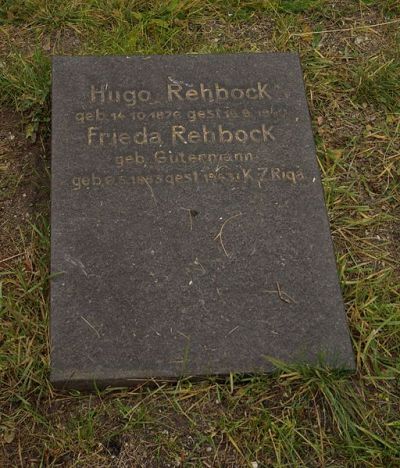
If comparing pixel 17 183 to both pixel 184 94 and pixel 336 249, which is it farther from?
pixel 336 249

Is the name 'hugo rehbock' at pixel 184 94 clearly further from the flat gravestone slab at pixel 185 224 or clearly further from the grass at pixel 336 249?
the grass at pixel 336 249

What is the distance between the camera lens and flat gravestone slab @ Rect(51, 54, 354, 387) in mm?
2002

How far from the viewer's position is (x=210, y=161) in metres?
2.28

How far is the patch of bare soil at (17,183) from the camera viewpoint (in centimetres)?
234

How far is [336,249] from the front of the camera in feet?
7.68

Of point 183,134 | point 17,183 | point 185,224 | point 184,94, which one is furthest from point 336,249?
point 17,183

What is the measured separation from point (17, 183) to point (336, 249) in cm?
121

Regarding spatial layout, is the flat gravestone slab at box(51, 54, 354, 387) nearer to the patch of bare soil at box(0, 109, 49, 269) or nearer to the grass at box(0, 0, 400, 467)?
the grass at box(0, 0, 400, 467)

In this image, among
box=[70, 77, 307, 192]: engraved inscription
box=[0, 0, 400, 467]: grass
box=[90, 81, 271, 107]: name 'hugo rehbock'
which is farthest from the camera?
box=[90, 81, 271, 107]: name 'hugo rehbock'

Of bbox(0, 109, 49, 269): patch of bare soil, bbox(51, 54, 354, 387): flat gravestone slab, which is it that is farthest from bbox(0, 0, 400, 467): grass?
bbox(51, 54, 354, 387): flat gravestone slab

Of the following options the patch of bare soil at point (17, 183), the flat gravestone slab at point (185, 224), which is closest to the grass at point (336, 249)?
the patch of bare soil at point (17, 183)

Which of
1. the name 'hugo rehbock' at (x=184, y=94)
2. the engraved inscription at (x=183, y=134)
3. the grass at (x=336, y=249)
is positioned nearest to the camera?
the grass at (x=336, y=249)

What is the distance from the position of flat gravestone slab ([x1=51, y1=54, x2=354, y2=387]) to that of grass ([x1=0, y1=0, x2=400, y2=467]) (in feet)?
0.38

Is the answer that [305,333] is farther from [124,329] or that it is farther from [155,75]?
[155,75]
